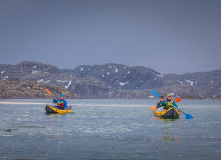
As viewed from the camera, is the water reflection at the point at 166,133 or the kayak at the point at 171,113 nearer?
the water reflection at the point at 166,133

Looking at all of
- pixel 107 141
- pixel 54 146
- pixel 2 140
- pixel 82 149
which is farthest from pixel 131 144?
pixel 2 140

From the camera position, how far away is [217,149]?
696 inches

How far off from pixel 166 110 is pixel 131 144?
23.3 metres

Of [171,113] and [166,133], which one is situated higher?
[171,113]

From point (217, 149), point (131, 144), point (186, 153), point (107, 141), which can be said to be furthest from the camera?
point (107, 141)

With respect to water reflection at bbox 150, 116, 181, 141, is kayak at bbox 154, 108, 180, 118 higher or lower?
higher

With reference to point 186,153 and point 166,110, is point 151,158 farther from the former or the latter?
point 166,110

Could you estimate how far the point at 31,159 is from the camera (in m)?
14.7

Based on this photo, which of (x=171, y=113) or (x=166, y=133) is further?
(x=171, y=113)

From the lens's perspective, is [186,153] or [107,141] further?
[107,141]

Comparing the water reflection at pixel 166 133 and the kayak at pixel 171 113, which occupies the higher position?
the kayak at pixel 171 113

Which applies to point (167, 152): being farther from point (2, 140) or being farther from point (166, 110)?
point (166, 110)

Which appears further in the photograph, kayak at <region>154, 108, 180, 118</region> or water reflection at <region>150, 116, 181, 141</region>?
kayak at <region>154, 108, 180, 118</region>

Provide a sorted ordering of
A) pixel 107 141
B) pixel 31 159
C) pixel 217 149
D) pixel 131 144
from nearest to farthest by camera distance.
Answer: pixel 31 159 → pixel 217 149 → pixel 131 144 → pixel 107 141
